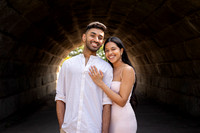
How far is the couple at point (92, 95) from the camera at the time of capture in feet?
8.27

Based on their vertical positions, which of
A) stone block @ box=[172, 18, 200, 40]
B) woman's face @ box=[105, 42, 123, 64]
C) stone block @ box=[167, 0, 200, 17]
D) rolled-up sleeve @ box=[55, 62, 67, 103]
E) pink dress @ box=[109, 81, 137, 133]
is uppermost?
stone block @ box=[167, 0, 200, 17]

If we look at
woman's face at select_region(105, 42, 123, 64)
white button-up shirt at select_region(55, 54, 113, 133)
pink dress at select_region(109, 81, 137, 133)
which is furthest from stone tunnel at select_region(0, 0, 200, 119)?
pink dress at select_region(109, 81, 137, 133)

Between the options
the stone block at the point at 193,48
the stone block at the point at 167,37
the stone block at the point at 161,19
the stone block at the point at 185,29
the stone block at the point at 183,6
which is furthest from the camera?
the stone block at the point at 167,37

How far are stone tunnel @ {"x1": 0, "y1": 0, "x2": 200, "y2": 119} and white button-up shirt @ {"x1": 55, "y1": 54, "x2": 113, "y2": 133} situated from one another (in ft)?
9.16

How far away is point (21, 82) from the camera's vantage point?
793 cm

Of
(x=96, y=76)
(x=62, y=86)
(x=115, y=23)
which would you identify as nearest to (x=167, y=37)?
(x=115, y=23)

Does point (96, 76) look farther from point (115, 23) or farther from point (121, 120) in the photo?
point (115, 23)

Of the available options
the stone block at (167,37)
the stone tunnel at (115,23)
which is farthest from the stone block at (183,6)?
the stone block at (167,37)

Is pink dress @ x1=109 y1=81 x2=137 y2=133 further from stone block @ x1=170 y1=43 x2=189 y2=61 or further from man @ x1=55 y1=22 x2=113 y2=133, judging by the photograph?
stone block @ x1=170 y1=43 x2=189 y2=61

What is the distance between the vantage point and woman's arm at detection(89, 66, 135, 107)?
2572 mm

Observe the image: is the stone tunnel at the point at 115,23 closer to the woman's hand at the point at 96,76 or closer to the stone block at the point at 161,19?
the stone block at the point at 161,19

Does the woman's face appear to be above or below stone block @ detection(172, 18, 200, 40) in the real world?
below

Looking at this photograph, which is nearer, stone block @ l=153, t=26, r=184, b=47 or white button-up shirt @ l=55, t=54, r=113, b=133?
white button-up shirt @ l=55, t=54, r=113, b=133

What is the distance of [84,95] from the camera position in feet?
8.31
